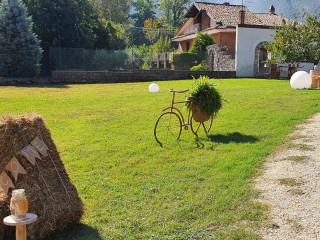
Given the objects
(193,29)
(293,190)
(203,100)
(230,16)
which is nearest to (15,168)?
(293,190)

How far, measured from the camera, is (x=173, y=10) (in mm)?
75000

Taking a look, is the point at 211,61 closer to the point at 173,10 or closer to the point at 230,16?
the point at 230,16

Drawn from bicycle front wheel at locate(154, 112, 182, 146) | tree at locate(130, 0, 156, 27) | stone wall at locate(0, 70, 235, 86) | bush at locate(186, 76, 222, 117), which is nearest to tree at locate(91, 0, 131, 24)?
tree at locate(130, 0, 156, 27)

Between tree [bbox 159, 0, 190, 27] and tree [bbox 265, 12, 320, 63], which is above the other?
tree [bbox 159, 0, 190, 27]

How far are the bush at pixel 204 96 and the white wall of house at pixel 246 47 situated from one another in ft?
68.1

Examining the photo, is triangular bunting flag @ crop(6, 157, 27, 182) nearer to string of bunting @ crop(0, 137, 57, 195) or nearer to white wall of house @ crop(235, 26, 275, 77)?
string of bunting @ crop(0, 137, 57, 195)

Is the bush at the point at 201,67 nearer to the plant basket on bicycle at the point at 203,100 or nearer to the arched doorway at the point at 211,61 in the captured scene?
the arched doorway at the point at 211,61

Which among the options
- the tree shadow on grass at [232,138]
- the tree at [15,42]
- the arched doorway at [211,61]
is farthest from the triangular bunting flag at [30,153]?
the arched doorway at [211,61]

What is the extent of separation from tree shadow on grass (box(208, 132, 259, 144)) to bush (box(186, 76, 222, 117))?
21.4 inches

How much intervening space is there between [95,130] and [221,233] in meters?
5.35

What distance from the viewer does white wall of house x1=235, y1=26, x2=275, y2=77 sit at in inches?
1083

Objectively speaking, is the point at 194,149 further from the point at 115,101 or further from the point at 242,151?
the point at 115,101

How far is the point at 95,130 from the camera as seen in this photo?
8.27m

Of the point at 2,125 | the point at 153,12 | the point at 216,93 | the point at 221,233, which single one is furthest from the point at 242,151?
the point at 153,12
